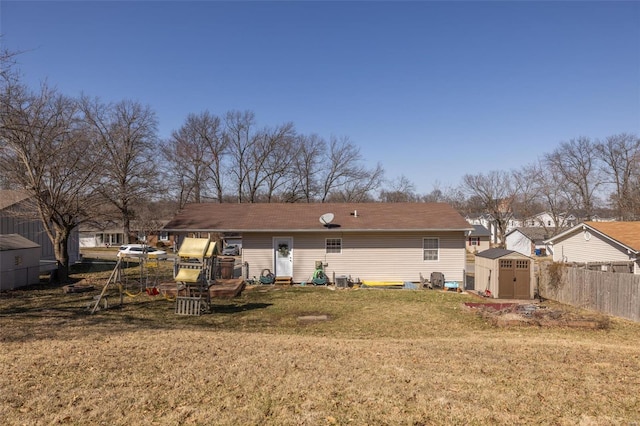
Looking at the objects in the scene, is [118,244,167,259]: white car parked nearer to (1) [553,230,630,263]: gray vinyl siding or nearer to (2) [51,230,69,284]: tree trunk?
(2) [51,230,69,284]: tree trunk

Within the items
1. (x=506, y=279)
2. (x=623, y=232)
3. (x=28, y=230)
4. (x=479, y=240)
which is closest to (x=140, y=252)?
(x=28, y=230)

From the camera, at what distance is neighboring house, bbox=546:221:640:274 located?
58.9ft

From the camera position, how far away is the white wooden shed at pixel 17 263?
18000 mm

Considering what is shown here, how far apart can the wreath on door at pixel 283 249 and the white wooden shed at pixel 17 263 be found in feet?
38.3

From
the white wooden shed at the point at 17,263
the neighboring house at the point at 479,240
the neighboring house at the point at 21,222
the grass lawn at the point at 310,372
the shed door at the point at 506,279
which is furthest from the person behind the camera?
the neighboring house at the point at 479,240

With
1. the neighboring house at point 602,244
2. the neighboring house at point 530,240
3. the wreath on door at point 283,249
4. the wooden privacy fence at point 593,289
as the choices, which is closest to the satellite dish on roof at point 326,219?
the wreath on door at point 283,249

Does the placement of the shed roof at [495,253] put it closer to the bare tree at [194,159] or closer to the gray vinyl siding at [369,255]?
the gray vinyl siding at [369,255]

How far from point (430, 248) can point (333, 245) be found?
15.7ft

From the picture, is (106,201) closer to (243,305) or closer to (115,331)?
(243,305)

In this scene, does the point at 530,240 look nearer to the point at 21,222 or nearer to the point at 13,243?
the point at 21,222

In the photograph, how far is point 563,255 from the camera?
23406 mm

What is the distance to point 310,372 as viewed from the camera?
665cm

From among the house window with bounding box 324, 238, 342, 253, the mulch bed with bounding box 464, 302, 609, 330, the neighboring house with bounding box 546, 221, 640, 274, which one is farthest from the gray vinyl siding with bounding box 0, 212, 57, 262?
the neighboring house with bounding box 546, 221, 640, 274

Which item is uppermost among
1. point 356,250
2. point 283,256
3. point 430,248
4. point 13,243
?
point 13,243
